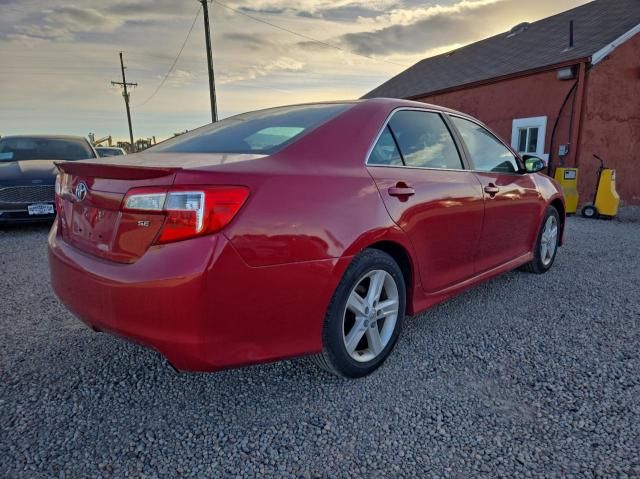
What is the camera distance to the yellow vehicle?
8.52 metres

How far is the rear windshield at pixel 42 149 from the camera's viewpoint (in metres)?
7.03

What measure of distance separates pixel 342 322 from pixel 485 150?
2.09 m

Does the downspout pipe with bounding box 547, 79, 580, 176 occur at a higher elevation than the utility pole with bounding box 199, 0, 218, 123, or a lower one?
lower

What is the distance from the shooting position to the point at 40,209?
601cm

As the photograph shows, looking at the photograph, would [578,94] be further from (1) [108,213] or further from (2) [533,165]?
(1) [108,213]

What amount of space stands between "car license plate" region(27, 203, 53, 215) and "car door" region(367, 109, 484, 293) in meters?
5.50

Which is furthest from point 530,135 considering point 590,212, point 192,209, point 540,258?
point 192,209

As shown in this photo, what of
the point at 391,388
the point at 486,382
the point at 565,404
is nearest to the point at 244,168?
the point at 391,388

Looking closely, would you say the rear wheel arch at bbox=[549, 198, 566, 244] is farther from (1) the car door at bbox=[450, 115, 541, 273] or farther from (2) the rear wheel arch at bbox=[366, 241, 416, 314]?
(2) the rear wheel arch at bbox=[366, 241, 416, 314]

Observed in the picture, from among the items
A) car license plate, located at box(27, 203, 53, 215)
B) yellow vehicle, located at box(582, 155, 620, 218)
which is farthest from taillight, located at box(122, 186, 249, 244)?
yellow vehicle, located at box(582, 155, 620, 218)

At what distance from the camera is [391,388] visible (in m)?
2.26

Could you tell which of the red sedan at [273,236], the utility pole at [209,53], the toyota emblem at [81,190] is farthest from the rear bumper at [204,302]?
the utility pole at [209,53]

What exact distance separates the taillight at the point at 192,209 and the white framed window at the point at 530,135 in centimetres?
1085

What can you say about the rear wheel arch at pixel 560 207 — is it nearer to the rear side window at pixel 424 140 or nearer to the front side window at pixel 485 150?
the front side window at pixel 485 150
